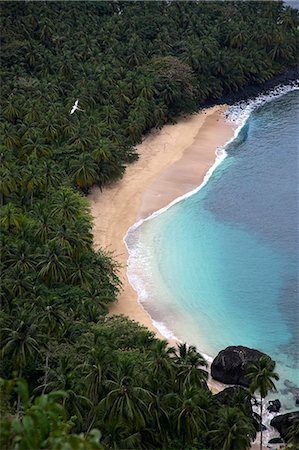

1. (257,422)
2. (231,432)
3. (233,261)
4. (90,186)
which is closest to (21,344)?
(231,432)

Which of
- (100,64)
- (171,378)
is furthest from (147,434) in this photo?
(100,64)

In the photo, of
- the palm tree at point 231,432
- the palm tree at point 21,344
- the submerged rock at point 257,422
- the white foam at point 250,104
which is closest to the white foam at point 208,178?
the white foam at point 250,104

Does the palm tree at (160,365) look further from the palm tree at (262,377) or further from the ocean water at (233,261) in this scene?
the ocean water at (233,261)

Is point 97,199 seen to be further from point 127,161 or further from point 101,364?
point 101,364

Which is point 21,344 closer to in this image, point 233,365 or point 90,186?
point 233,365

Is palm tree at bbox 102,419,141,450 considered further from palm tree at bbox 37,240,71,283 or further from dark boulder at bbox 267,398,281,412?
palm tree at bbox 37,240,71,283
